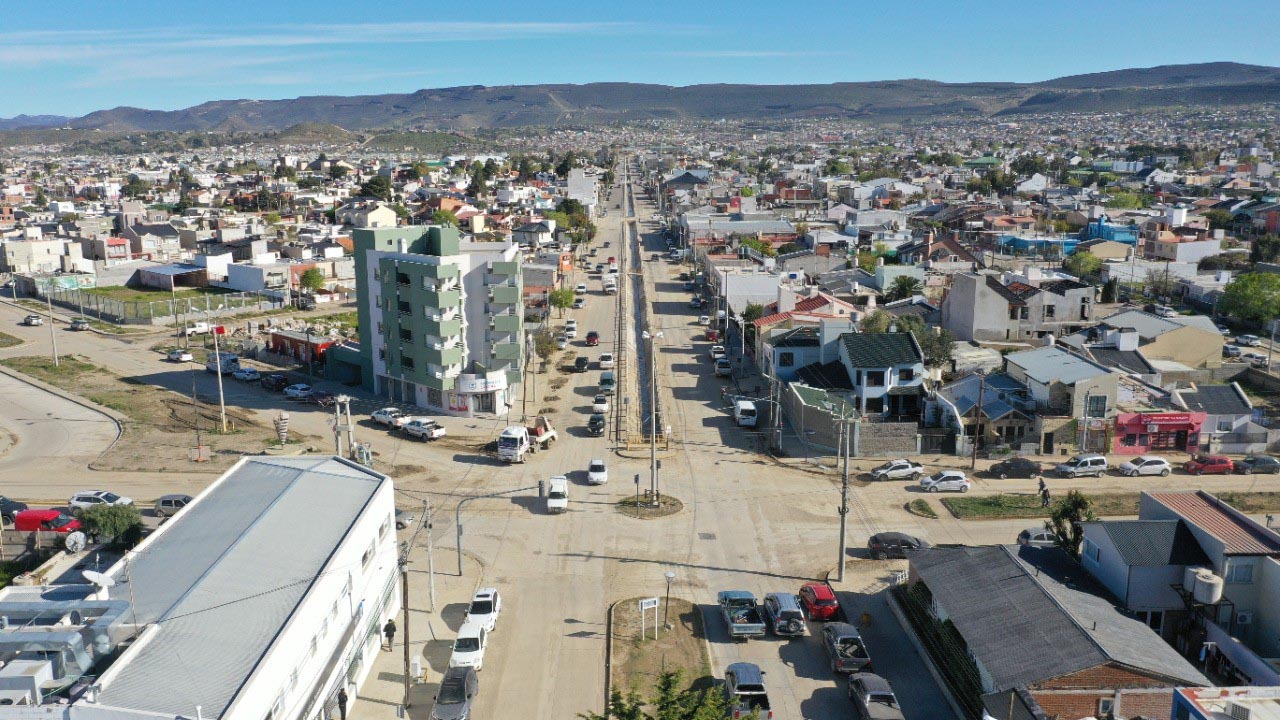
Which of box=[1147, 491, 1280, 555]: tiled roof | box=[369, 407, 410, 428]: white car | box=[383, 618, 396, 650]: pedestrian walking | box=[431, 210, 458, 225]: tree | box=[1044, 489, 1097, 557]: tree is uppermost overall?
box=[431, 210, 458, 225]: tree

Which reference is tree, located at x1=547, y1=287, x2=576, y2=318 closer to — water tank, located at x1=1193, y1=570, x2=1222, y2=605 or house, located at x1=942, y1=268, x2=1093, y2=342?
house, located at x1=942, y1=268, x2=1093, y2=342

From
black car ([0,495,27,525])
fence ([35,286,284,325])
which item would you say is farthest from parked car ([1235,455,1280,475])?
fence ([35,286,284,325])

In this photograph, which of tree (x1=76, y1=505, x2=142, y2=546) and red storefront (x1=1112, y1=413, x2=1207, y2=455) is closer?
tree (x1=76, y1=505, x2=142, y2=546)

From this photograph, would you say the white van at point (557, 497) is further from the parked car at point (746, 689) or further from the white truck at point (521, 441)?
the parked car at point (746, 689)

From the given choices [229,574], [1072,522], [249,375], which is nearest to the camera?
[229,574]

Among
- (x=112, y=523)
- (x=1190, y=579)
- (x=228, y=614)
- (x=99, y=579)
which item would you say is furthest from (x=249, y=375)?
(x=1190, y=579)

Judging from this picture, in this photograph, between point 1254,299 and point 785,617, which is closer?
point 785,617

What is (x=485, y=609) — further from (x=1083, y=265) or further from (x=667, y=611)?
(x=1083, y=265)
